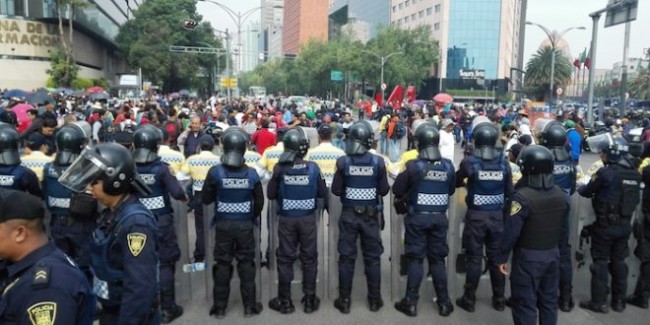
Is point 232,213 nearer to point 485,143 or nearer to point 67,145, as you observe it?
point 67,145

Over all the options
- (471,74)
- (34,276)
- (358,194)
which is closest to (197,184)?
(358,194)

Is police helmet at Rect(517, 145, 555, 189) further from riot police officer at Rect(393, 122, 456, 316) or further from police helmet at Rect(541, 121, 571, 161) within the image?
police helmet at Rect(541, 121, 571, 161)

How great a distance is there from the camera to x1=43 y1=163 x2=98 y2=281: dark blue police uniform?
4824 millimetres

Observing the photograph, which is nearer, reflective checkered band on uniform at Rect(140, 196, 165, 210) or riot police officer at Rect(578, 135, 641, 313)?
reflective checkered band on uniform at Rect(140, 196, 165, 210)

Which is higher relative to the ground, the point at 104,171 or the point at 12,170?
the point at 104,171

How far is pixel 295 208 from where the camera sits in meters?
5.44

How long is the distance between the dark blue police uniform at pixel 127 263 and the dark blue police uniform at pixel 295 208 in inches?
96.3

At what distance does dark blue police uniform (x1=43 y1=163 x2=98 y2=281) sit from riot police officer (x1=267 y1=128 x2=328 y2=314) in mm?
1790

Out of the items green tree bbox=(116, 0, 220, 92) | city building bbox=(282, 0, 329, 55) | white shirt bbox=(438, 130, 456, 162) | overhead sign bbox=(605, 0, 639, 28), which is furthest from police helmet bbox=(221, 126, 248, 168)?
city building bbox=(282, 0, 329, 55)

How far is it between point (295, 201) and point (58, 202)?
2.32 metres

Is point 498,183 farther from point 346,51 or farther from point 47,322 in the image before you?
point 346,51

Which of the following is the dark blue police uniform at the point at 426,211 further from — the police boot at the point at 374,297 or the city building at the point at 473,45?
the city building at the point at 473,45

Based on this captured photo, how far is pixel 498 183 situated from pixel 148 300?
3832 millimetres

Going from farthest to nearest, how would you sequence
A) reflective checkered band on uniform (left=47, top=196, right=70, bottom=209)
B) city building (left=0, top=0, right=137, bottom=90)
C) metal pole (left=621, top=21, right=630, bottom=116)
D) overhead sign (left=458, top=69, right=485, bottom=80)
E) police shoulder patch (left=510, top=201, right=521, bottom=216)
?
1. overhead sign (left=458, top=69, right=485, bottom=80)
2. city building (left=0, top=0, right=137, bottom=90)
3. metal pole (left=621, top=21, right=630, bottom=116)
4. reflective checkered band on uniform (left=47, top=196, right=70, bottom=209)
5. police shoulder patch (left=510, top=201, right=521, bottom=216)
